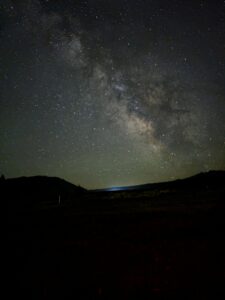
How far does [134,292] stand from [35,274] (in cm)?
394

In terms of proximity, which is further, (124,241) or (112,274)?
(124,241)

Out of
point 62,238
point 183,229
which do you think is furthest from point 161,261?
point 62,238

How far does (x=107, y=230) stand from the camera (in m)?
17.0

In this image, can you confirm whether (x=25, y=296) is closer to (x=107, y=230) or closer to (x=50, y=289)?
(x=50, y=289)

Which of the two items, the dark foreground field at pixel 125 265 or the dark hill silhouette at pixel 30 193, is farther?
the dark hill silhouette at pixel 30 193

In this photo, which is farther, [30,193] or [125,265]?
[30,193]

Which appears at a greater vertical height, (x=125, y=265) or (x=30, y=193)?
(x=30, y=193)

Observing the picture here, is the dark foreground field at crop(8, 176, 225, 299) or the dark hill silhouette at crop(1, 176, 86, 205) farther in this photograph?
the dark hill silhouette at crop(1, 176, 86, 205)

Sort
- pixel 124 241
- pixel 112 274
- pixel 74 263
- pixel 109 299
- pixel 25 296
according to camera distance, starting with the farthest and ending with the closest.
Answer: pixel 124 241 < pixel 74 263 < pixel 112 274 < pixel 25 296 < pixel 109 299

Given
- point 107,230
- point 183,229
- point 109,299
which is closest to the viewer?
point 109,299

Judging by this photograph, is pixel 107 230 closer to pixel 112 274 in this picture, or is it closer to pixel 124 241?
pixel 124 241

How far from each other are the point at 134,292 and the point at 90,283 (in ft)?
5.26

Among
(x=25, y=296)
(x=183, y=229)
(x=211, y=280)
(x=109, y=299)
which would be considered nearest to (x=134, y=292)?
(x=109, y=299)

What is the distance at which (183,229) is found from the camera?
15.0 meters
